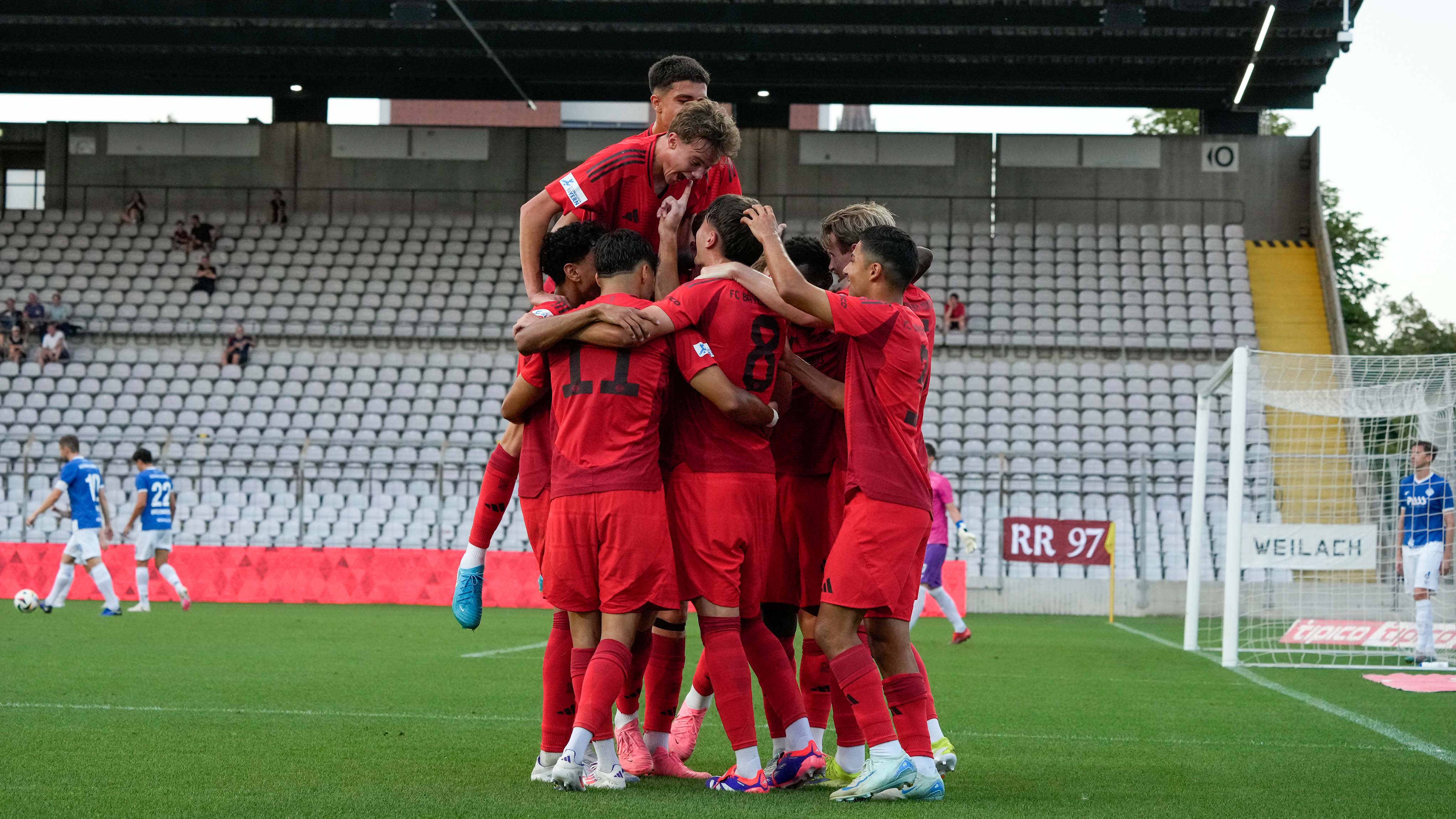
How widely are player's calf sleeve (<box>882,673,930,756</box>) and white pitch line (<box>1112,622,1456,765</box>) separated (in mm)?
2552

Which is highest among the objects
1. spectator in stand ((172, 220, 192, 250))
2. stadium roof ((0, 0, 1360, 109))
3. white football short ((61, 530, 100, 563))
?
stadium roof ((0, 0, 1360, 109))

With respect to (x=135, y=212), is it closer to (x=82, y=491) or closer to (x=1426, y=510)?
(x=82, y=491)

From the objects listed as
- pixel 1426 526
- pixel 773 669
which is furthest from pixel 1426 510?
pixel 773 669

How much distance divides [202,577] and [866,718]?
610 inches

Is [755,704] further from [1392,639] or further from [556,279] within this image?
[1392,639]

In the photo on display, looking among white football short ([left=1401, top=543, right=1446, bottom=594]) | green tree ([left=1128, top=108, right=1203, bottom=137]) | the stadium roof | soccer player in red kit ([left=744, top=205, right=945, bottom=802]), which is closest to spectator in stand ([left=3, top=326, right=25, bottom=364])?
the stadium roof

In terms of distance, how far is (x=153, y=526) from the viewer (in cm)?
1562

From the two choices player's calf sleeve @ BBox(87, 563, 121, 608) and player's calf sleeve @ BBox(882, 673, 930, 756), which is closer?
player's calf sleeve @ BBox(882, 673, 930, 756)

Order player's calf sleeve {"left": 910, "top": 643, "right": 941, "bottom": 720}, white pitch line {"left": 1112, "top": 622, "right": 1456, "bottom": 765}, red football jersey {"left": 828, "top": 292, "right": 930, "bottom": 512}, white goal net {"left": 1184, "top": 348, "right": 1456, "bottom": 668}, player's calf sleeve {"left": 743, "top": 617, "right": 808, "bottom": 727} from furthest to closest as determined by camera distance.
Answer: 1. white goal net {"left": 1184, "top": 348, "right": 1456, "bottom": 668}
2. white pitch line {"left": 1112, "top": 622, "right": 1456, "bottom": 765}
3. player's calf sleeve {"left": 743, "top": 617, "right": 808, "bottom": 727}
4. player's calf sleeve {"left": 910, "top": 643, "right": 941, "bottom": 720}
5. red football jersey {"left": 828, "top": 292, "right": 930, "bottom": 512}

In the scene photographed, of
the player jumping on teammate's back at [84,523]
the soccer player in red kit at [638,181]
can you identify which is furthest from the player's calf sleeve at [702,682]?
the player jumping on teammate's back at [84,523]

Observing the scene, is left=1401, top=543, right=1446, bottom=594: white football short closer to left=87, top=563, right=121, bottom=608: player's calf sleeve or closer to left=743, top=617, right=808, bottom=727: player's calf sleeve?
left=743, top=617, right=808, bottom=727: player's calf sleeve

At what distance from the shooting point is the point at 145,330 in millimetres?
25078

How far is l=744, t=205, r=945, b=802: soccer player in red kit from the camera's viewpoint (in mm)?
4766

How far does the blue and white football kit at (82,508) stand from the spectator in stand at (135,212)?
15.0m
